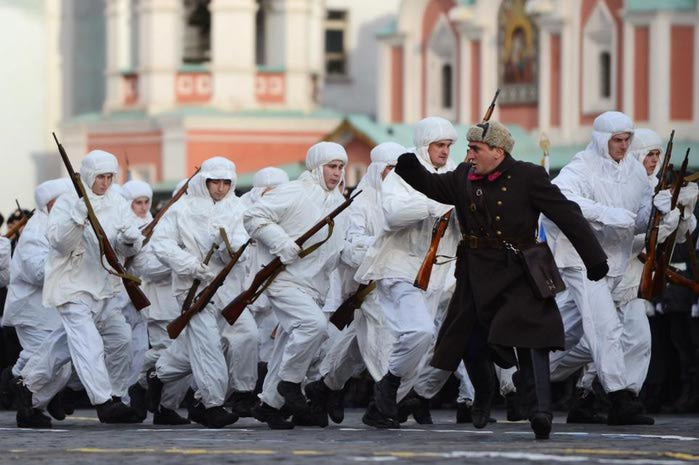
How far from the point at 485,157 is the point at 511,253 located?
1.95 ft

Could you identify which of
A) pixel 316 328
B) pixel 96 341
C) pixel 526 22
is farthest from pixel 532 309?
pixel 526 22

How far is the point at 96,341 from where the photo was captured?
59.9 feet

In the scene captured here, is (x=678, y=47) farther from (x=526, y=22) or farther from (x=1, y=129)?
(x=1, y=129)

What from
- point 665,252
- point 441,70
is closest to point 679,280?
point 665,252

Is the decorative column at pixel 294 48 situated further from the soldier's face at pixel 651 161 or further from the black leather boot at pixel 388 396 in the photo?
the black leather boot at pixel 388 396

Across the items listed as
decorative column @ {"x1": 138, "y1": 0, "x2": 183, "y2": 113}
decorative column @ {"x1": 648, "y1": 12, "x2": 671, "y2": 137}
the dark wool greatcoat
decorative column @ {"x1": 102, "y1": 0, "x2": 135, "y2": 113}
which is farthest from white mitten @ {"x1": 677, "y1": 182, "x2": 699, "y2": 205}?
decorative column @ {"x1": 102, "y1": 0, "x2": 135, "y2": 113}

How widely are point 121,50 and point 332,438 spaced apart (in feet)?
113

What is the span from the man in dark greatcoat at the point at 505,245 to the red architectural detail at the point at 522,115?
1025 inches

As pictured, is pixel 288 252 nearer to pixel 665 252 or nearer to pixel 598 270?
pixel 665 252

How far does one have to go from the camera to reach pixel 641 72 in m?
39.4

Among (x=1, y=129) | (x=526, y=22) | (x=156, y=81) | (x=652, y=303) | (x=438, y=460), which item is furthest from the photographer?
(x=1, y=129)

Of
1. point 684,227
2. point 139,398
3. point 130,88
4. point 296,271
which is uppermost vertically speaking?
point 684,227

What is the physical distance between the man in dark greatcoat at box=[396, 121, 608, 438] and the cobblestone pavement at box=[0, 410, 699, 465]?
53 centimetres

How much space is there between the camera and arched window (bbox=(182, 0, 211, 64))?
4997 cm
